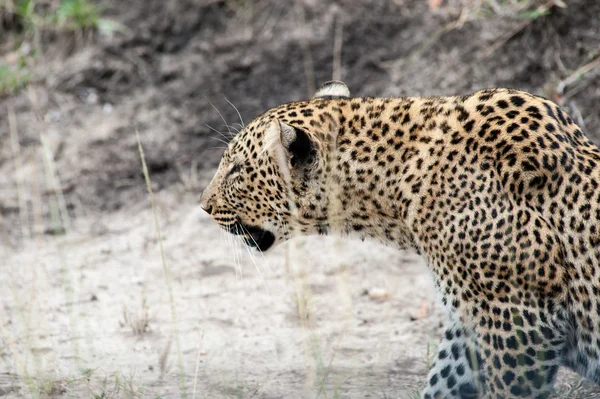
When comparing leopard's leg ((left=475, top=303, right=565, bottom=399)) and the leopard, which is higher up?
the leopard

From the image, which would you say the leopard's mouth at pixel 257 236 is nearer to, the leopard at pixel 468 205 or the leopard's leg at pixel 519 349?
the leopard at pixel 468 205

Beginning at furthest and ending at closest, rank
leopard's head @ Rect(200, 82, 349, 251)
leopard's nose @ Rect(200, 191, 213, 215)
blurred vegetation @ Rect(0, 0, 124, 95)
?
blurred vegetation @ Rect(0, 0, 124, 95)
leopard's nose @ Rect(200, 191, 213, 215)
leopard's head @ Rect(200, 82, 349, 251)

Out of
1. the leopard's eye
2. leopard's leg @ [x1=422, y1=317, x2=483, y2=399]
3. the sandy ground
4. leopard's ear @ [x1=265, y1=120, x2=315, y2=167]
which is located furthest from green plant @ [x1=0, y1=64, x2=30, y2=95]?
leopard's leg @ [x1=422, y1=317, x2=483, y2=399]

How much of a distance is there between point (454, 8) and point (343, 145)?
5861mm

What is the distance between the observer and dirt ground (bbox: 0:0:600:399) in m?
6.26

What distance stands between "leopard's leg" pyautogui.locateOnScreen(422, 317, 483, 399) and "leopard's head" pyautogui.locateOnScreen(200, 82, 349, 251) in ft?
3.50

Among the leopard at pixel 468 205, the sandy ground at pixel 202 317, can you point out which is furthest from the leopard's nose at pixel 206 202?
the sandy ground at pixel 202 317

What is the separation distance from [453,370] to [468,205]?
983 millimetres

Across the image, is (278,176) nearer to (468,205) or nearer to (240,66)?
(468,205)

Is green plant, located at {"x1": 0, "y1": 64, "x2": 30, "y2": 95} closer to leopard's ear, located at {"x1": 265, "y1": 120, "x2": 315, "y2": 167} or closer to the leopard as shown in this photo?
the leopard

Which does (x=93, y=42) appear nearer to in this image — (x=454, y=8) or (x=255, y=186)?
(x=454, y=8)

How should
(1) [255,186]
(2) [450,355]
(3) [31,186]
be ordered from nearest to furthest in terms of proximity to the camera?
(2) [450,355]
(1) [255,186]
(3) [31,186]

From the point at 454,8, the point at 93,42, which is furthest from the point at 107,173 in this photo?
the point at 454,8

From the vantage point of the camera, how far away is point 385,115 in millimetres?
5336
